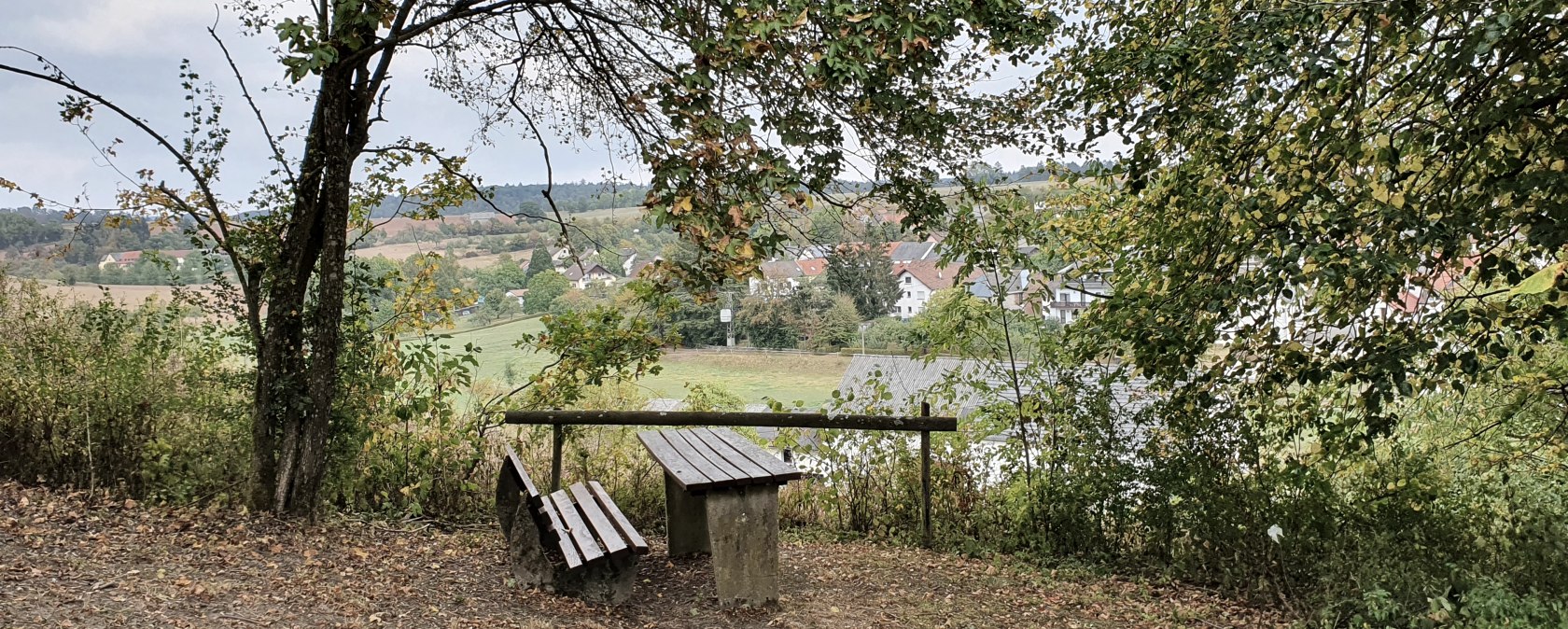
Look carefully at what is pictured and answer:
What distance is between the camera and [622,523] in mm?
4293

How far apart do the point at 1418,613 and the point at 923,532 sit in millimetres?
2700

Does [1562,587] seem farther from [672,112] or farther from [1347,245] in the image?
[672,112]

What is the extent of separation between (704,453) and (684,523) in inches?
29.3

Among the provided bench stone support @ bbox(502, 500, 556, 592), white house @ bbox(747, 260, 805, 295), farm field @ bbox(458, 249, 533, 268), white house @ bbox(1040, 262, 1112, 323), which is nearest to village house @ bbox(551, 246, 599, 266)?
farm field @ bbox(458, 249, 533, 268)

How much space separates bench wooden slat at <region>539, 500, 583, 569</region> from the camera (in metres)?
3.87

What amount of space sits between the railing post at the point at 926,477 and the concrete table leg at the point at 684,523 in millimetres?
1451

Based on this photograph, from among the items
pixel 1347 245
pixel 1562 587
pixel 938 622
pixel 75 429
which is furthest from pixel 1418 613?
pixel 75 429

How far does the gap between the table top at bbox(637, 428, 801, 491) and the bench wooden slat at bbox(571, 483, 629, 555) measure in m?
0.37

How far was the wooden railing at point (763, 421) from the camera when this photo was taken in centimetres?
561

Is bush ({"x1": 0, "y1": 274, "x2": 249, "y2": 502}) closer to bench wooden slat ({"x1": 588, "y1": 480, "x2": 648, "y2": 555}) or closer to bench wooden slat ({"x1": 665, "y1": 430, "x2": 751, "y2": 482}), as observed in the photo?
bench wooden slat ({"x1": 588, "y1": 480, "x2": 648, "y2": 555})

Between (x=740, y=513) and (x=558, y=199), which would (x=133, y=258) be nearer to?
(x=558, y=199)

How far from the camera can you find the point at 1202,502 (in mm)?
5090

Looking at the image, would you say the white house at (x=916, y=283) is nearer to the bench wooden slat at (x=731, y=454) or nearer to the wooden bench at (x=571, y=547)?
the bench wooden slat at (x=731, y=454)

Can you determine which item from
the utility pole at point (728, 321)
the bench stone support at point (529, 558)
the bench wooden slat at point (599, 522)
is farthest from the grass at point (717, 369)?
the bench stone support at point (529, 558)
